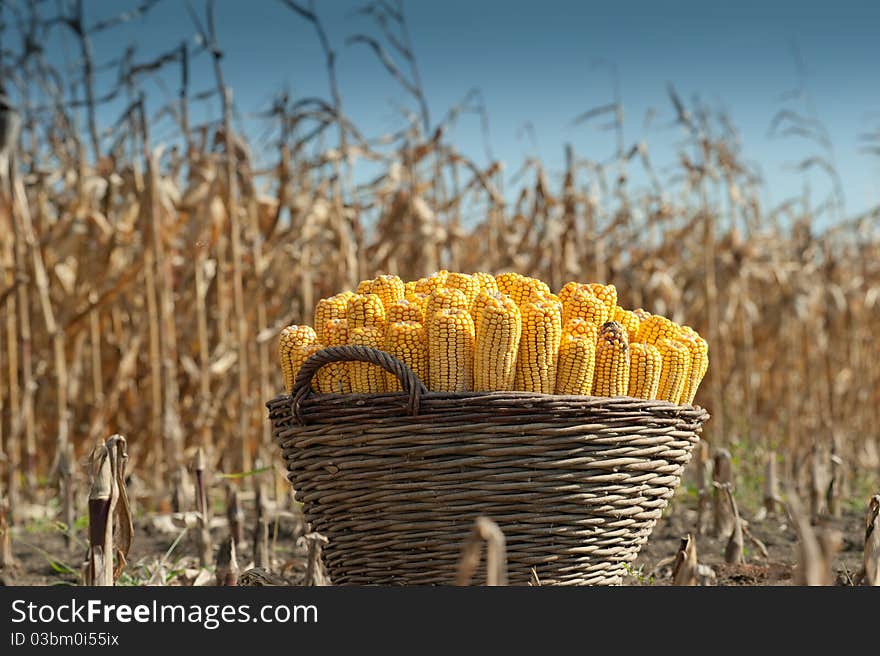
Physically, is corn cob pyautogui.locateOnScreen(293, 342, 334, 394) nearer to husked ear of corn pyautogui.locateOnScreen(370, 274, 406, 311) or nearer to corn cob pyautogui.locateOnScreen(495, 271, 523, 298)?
husked ear of corn pyautogui.locateOnScreen(370, 274, 406, 311)

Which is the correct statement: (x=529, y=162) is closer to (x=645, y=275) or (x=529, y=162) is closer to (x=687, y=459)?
(x=645, y=275)

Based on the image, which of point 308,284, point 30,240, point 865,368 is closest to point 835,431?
point 865,368

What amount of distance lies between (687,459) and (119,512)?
45.5 inches

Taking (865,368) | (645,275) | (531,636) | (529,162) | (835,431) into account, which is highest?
(529,162)

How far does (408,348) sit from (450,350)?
93 millimetres

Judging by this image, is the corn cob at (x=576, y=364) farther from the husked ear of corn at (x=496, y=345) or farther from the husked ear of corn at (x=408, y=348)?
the husked ear of corn at (x=408, y=348)

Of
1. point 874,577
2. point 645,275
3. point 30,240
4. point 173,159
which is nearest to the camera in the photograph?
point 874,577

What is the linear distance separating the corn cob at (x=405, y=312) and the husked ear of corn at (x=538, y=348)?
Answer: 0.22m

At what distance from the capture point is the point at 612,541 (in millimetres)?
2020

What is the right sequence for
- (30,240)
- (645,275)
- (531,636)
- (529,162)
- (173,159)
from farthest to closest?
(645,275)
(529,162)
(173,159)
(30,240)
(531,636)

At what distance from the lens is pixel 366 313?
208 cm

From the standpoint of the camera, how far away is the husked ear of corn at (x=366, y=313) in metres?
2.08

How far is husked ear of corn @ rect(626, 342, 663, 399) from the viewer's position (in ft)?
6.70

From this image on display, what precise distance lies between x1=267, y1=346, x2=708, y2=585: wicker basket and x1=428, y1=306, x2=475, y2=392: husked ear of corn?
125 millimetres
